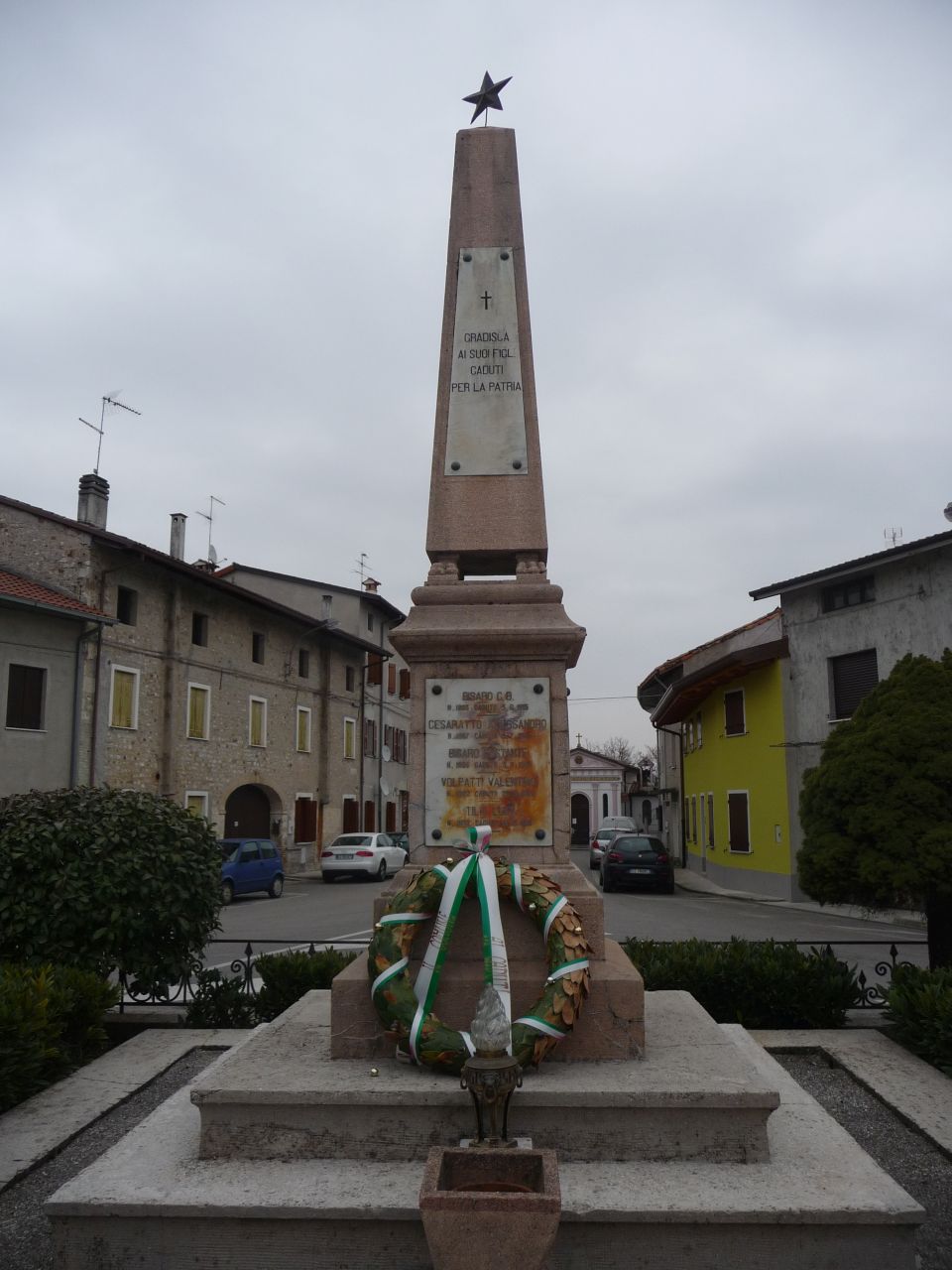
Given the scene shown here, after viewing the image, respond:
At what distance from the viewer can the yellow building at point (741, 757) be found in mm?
22484

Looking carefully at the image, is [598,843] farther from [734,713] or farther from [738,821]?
[734,713]

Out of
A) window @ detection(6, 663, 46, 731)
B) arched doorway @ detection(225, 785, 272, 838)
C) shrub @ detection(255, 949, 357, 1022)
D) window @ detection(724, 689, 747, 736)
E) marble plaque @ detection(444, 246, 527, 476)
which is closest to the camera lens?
marble plaque @ detection(444, 246, 527, 476)

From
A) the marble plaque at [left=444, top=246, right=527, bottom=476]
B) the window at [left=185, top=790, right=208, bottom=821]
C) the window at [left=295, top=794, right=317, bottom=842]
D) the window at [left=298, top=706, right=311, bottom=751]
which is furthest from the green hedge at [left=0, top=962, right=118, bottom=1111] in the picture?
the window at [left=298, top=706, right=311, bottom=751]

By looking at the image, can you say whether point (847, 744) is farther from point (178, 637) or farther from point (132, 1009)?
point (178, 637)

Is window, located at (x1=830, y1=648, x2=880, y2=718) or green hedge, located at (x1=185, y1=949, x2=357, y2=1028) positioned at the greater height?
window, located at (x1=830, y1=648, x2=880, y2=718)

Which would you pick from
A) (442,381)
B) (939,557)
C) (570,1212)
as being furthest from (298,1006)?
(939,557)

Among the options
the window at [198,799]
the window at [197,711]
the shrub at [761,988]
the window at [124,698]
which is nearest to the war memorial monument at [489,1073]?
the shrub at [761,988]

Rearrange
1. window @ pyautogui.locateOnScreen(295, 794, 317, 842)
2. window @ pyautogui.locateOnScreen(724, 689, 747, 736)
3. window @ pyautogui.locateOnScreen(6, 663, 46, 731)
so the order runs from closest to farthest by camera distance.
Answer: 1. window @ pyautogui.locateOnScreen(6, 663, 46, 731)
2. window @ pyautogui.locateOnScreen(724, 689, 747, 736)
3. window @ pyautogui.locateOnScreen(295, 794, 317, 842)

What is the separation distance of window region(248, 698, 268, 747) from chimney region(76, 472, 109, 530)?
6883 millimetres

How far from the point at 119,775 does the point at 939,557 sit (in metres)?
18.4

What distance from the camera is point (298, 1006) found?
577 centimetres

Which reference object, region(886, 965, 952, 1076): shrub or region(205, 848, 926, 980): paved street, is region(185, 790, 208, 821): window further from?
region(886, 965, 952, 1076): shrub

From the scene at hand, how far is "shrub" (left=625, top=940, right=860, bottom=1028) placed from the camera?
22.1 feet

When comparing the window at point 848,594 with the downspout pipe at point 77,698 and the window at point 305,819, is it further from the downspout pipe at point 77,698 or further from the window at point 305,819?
the window at point 305,819
